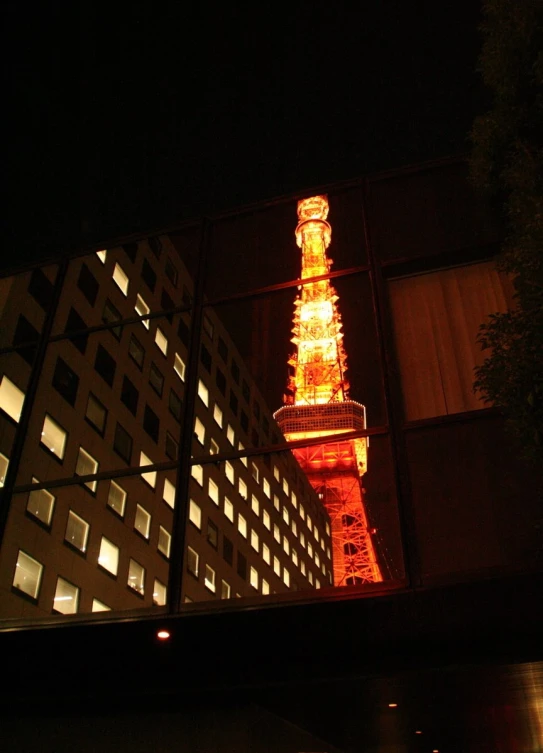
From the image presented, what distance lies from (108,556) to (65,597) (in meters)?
1.72

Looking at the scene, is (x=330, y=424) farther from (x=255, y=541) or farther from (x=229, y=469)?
(x=255, y=541)

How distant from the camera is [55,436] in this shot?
13344 mm

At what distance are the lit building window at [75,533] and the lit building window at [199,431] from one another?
730 centimetres

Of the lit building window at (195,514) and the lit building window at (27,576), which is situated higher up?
the lit building window at (27,576)

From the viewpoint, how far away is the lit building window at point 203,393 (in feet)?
32.9

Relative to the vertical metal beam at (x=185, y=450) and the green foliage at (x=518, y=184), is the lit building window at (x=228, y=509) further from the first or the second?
the green foliage at (x=518, y=184)

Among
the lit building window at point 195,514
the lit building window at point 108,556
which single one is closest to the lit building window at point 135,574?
the lit building window at point 108,556

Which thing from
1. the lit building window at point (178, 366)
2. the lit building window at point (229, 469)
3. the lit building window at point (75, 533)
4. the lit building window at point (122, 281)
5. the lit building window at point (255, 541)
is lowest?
the lit building window at point (229, 469)

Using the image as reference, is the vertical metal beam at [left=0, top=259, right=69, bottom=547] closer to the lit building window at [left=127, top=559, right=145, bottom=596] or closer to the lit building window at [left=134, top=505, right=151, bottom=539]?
the lit building window at [left=134, top=505, right=151, bottom=539]

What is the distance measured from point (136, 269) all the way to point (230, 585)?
22.3 feet

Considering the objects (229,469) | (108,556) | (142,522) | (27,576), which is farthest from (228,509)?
(108,556)

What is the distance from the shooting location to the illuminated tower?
8734 millimetres

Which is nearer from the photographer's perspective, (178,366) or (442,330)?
(442,330)

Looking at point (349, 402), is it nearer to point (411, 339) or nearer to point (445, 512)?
point (411, 339)
